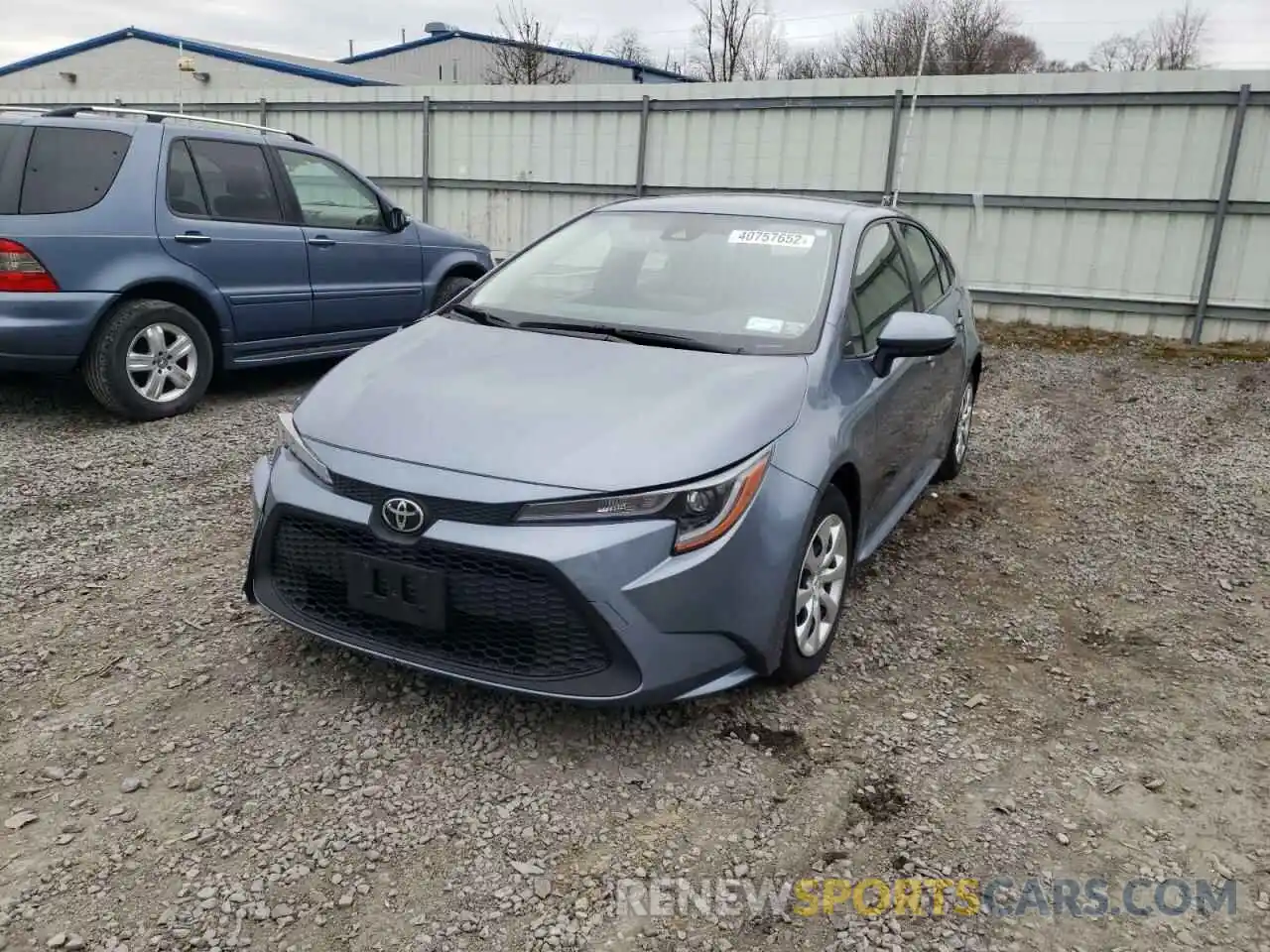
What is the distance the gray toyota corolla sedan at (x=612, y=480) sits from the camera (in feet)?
8.44

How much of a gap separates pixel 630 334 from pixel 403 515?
3.87 ft

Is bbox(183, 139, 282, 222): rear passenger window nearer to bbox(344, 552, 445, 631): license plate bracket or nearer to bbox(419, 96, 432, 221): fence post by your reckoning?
bbox(344, 552, 445, 631): license plate bracket

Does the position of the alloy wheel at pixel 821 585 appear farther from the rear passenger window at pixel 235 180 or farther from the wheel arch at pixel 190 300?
the rear passenger window at pixel 235 180

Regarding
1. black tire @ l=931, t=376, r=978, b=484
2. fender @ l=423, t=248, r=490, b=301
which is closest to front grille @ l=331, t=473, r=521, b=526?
black tire @ l=931, t=376, r=978, b=484

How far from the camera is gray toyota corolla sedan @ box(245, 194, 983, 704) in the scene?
8.44 ft

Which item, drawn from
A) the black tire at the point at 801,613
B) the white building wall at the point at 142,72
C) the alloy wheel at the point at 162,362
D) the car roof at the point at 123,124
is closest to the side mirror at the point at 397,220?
the car roof at the point at 123,124

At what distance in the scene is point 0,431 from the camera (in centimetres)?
558

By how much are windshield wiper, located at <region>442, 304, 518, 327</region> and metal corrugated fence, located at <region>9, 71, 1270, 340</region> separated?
24.4 feet

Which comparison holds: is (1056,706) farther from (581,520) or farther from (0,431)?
(0,431)

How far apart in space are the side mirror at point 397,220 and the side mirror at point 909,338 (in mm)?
4758

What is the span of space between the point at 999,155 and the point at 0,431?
344 inches

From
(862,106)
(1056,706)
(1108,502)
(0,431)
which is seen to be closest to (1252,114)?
(862,106)

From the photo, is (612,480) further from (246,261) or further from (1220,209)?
(1220,209)

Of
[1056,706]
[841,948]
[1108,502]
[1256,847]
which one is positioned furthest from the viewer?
[1108,502]
